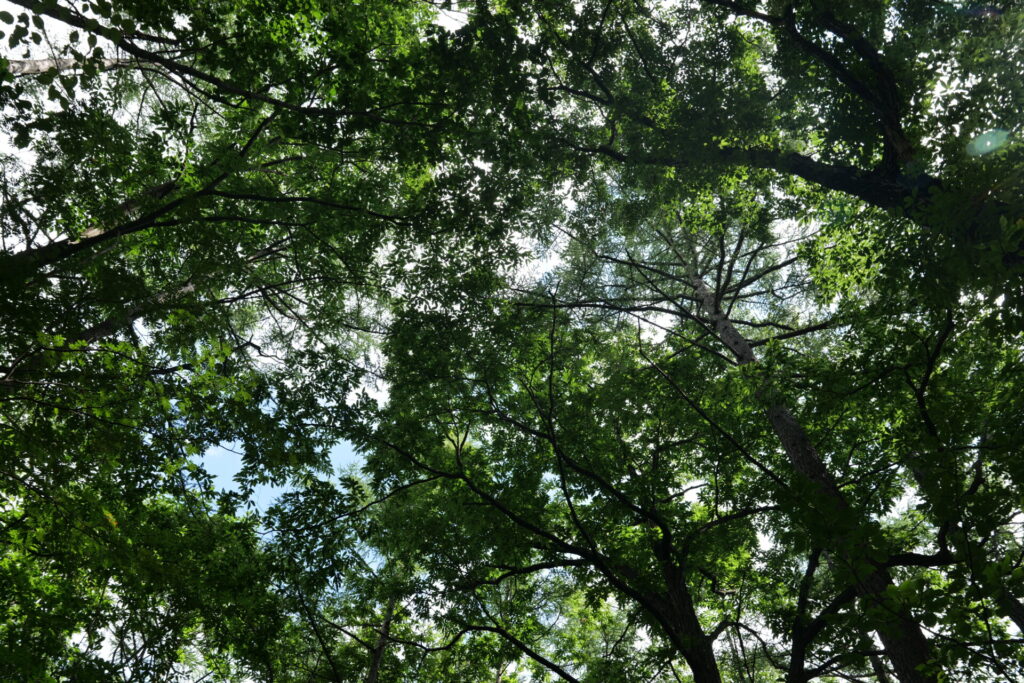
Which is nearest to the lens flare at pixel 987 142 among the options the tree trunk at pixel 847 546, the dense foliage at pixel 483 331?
the dense foliage at pixel 483 331

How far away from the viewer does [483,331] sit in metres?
6.81

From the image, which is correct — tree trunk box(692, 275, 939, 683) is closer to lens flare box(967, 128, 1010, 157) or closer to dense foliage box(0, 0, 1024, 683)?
dense foliage box(0, 0, 1024, 683)

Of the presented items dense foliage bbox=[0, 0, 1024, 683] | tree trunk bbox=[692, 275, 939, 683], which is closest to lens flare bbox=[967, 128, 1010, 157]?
dense foliage bbox=[0, 0, 1024, 683]

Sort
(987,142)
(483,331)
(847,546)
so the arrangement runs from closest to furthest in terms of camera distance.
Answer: (847,546), (987,142), (483,331)

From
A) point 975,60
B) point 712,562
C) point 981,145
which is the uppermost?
point 975,60

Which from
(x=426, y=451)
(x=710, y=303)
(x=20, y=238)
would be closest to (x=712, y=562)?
(x=426, y=451)

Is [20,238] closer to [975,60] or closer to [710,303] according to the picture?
[975,60]

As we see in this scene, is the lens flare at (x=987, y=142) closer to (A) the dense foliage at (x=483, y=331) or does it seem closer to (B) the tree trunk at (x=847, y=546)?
(A) the dense foliage at (x=483, y=331)

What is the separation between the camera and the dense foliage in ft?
13.9

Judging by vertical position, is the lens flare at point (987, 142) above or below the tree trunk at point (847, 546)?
above

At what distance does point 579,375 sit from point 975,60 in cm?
543

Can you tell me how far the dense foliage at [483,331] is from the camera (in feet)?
13.9

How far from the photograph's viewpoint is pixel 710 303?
33.0 feet

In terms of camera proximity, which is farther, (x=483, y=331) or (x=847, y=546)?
(x=483, y=331)
